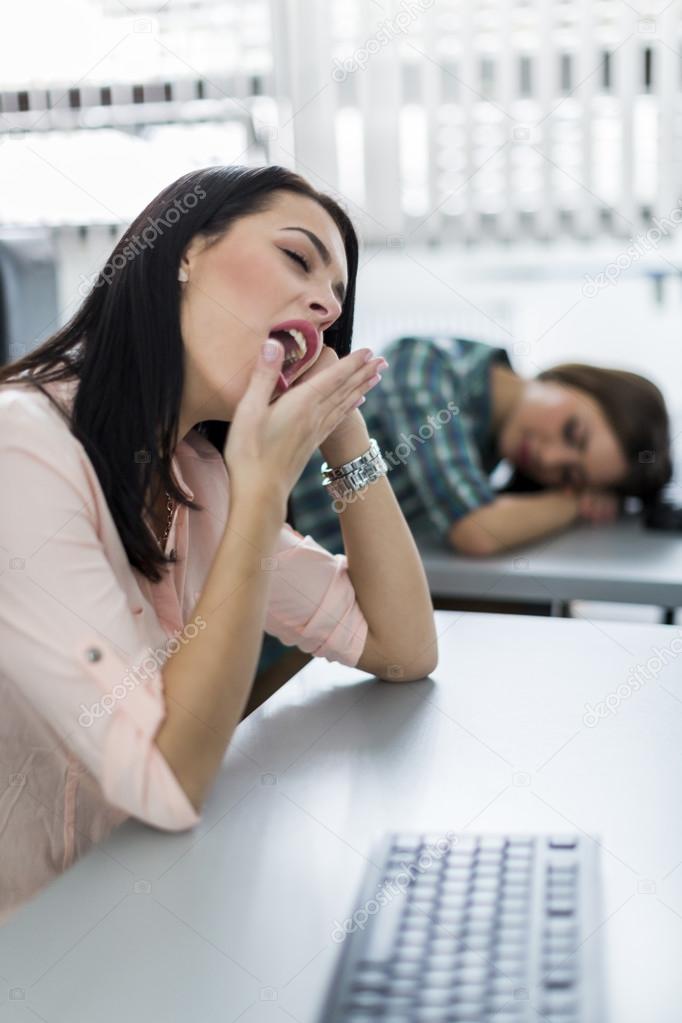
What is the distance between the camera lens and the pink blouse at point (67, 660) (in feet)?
2.81

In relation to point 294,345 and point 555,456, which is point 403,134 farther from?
point 294,345

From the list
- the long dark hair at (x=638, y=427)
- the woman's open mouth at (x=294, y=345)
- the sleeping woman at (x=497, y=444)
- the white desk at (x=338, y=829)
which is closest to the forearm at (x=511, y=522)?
the sleeping woman at (x=497, y=444)

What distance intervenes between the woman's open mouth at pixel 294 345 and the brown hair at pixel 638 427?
4.51ft

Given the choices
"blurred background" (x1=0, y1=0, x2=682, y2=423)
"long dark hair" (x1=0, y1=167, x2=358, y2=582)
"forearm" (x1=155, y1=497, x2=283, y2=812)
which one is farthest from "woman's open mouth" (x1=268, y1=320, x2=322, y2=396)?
"blurred background" (x1=0, y1=0, x2=682, y2=423)

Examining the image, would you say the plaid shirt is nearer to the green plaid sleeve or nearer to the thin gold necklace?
the green plaid sleeve

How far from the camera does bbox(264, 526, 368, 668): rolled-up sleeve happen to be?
1.23 m

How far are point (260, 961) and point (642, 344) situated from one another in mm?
2950

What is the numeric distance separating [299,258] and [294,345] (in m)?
→ 0.09

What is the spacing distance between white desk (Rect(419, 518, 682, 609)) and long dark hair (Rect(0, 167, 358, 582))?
3.31ft

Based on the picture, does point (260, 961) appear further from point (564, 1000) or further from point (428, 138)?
point (428, 138)

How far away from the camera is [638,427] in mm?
2365

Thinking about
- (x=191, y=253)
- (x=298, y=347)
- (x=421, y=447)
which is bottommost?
(x=421, y=447)

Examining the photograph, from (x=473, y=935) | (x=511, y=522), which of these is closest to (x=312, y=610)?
(x=473, y=935)

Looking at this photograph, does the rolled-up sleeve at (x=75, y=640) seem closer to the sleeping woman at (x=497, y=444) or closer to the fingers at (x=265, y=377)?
the fingers at (x=265, y=377)
